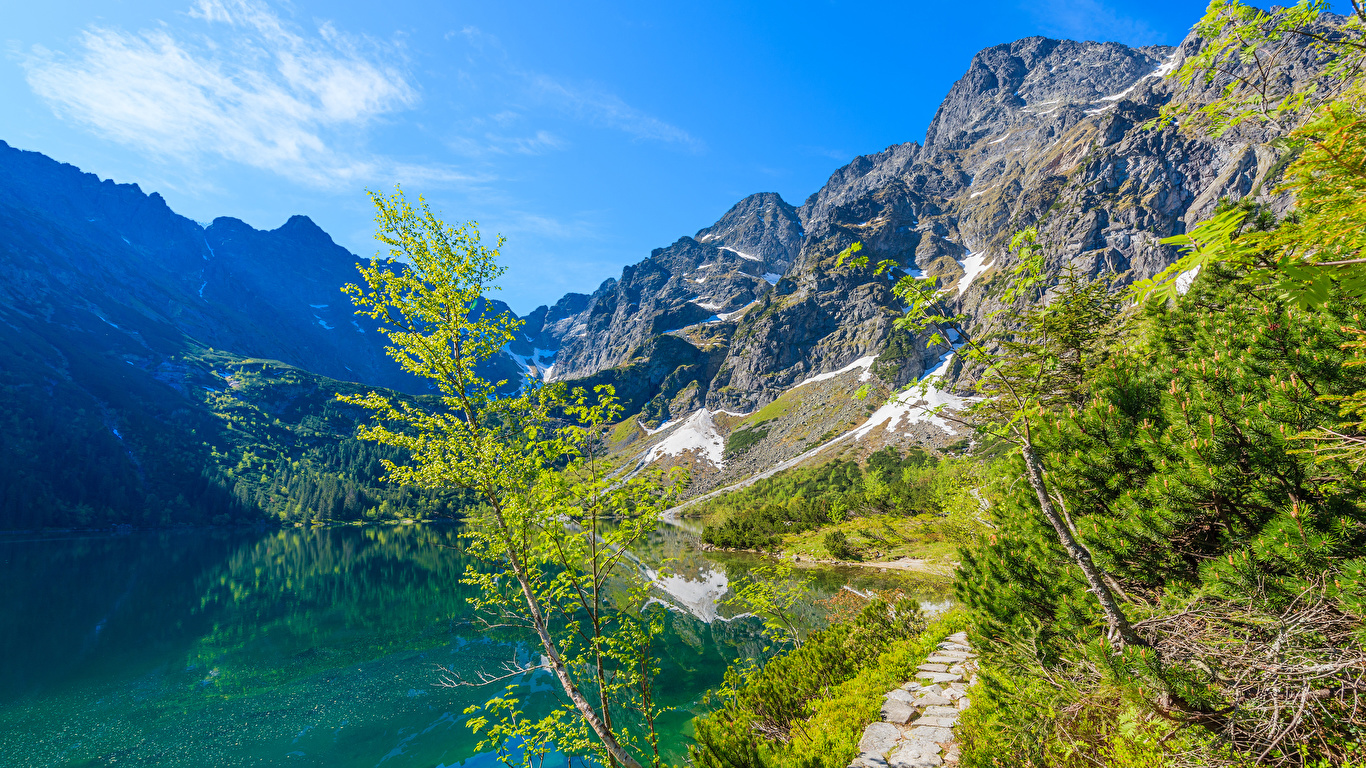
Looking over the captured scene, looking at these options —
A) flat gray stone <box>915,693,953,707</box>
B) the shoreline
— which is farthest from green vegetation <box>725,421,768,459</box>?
flat gray stone <box>915,693,953,707</box>

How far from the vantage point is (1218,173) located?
170375 mm

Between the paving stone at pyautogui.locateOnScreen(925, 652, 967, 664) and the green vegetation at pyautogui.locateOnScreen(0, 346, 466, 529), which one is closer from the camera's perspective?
the paving stone at pyautogui.locateOnScreen(925, 652, 967, 664)

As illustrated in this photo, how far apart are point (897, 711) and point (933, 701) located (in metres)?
0.82

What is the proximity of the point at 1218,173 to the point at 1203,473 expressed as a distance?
250675 millimetres

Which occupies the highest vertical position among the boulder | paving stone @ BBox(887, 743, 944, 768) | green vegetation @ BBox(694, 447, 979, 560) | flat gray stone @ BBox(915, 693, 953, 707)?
paving stone @ BBox(887, 743, 944, 768)

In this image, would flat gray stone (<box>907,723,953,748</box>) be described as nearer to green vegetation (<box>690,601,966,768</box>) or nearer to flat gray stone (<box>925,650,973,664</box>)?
green vegetation (<box>690,601,966,768</box>)

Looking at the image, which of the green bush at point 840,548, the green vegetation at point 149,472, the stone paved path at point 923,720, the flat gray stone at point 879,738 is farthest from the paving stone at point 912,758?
the green vegetation at point 149,472

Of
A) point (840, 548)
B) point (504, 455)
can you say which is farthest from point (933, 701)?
point (840, 548)

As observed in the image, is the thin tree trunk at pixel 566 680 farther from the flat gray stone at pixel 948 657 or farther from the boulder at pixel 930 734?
the flat gray stone at pixel 948 657

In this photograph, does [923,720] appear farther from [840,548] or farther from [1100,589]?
[840,548]

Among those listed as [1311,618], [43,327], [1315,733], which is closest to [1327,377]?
[1311,618]

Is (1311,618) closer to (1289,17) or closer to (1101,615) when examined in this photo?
(1101,615)

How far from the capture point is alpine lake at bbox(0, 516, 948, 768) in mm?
20203

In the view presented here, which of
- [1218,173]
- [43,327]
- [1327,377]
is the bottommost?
[1327,377]
